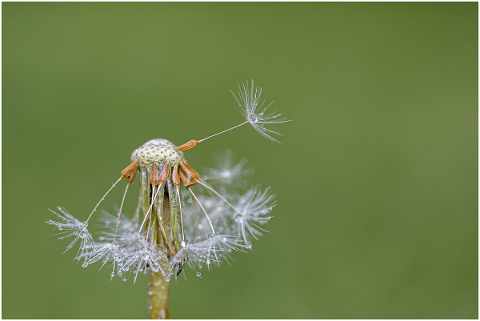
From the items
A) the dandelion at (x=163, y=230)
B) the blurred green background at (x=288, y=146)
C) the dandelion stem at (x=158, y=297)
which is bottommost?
the dandelion stem at (x=158, y=297)

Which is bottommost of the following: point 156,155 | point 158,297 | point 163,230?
point 158,297

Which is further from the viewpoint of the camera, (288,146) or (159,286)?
(288,146)

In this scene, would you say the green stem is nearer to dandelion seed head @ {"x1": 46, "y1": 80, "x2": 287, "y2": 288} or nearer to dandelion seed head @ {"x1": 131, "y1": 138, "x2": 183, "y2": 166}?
dandelion seed head @ {"x1": 46, "y1": 80, "x2": 287, "y2": 288}

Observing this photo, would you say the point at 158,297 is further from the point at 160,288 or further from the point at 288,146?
the point at 288,146

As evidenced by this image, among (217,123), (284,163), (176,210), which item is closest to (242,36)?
(217,123)

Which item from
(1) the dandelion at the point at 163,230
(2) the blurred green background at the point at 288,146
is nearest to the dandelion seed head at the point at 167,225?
(1) the dandelion at the point at 163,230

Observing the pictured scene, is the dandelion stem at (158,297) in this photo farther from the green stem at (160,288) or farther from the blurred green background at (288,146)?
the blurred green background at (288,146)

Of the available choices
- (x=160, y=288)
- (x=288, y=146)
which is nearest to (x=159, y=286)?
(x=160, y=288)
